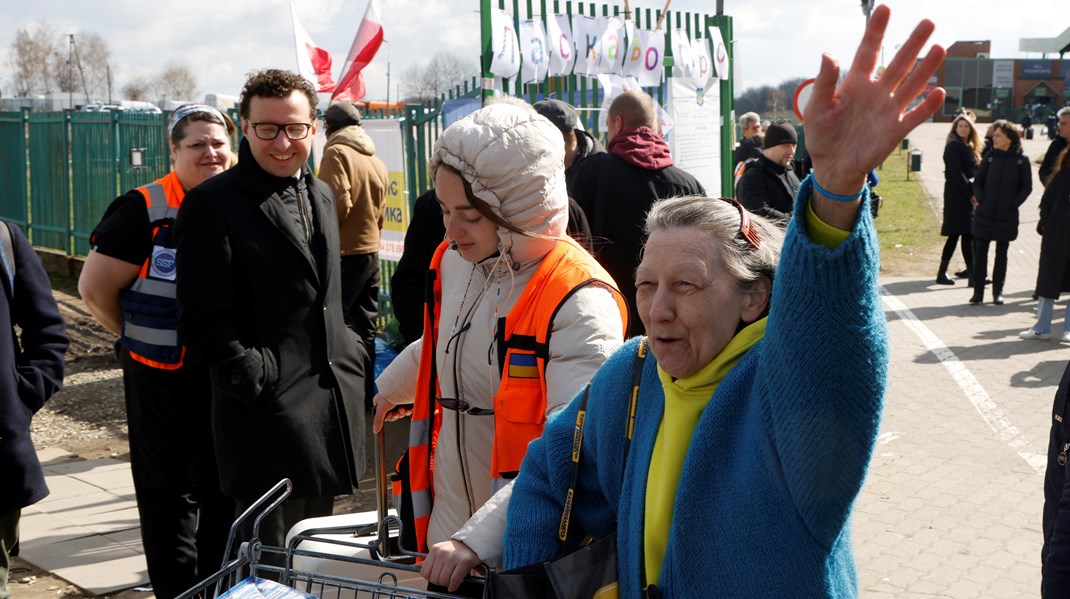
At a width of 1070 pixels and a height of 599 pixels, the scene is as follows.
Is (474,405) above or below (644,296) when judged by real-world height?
below

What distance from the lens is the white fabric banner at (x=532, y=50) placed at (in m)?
7.75

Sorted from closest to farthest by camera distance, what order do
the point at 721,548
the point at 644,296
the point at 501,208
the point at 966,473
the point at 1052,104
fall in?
the point at 721,548
the point at 644,296
the point at 501,208
the point at 966,473
the point at 1052,104

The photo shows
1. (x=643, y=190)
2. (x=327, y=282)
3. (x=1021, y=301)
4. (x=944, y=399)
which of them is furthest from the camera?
(x=1021, y=301)

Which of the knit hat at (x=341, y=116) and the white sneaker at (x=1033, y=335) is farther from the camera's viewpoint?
the white sneaker at (x=1033, y=335)

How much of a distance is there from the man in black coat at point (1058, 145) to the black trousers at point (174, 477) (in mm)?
8852

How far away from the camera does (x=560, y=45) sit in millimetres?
8117

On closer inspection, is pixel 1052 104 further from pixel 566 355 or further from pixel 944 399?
pixel 566 355

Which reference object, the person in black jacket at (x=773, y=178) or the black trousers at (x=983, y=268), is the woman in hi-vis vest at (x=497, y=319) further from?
the black trousers at (x=983, y=268)

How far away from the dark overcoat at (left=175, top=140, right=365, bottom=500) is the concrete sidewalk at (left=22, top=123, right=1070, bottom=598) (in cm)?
171

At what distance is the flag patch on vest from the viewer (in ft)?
8.54

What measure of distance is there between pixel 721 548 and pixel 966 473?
524cm

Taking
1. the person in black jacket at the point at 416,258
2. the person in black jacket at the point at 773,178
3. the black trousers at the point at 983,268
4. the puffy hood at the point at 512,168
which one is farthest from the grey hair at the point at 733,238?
the black trousers at the point at 983,268

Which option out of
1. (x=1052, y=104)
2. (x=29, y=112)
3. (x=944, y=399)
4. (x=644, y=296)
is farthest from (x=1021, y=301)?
(x=1052, y=104)

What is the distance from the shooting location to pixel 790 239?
63.4 inches
